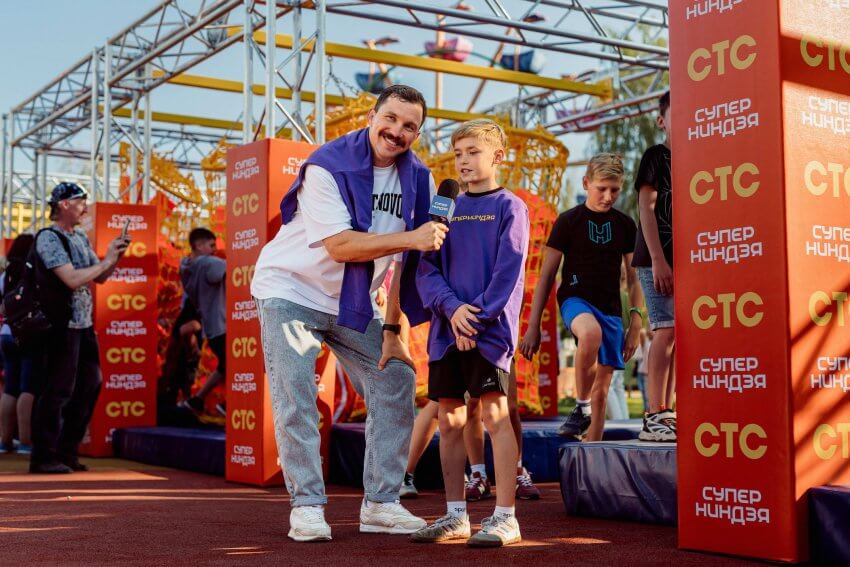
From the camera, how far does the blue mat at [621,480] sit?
13.9 feet

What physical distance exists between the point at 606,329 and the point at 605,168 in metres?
0.85

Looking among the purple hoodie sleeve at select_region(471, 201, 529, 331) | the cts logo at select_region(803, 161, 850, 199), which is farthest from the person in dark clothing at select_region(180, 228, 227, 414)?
the cts logo at select_region(803, 161, 850, 199)

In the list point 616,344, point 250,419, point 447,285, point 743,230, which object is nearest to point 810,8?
point 743,230

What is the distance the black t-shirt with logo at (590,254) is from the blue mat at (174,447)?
290cm

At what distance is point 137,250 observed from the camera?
29.6 ft

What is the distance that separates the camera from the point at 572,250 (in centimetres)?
546

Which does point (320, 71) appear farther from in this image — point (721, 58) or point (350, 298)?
point (721, 58)

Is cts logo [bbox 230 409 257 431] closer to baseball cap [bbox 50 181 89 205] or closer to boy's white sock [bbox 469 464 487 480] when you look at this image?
boy's white sock [bbox 469 464 487 480]

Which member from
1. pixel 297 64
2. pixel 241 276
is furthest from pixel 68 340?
pixel 297 64

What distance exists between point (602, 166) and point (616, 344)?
37.2 inches

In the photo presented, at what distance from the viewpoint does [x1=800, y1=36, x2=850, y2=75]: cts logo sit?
3.41m

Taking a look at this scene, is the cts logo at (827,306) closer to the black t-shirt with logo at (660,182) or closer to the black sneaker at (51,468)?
the black t-shirt with logo at (660,182)

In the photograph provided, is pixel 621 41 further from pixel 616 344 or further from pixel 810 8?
pixel 810 8

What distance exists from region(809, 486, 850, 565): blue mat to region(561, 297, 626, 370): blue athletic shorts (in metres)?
2.23
